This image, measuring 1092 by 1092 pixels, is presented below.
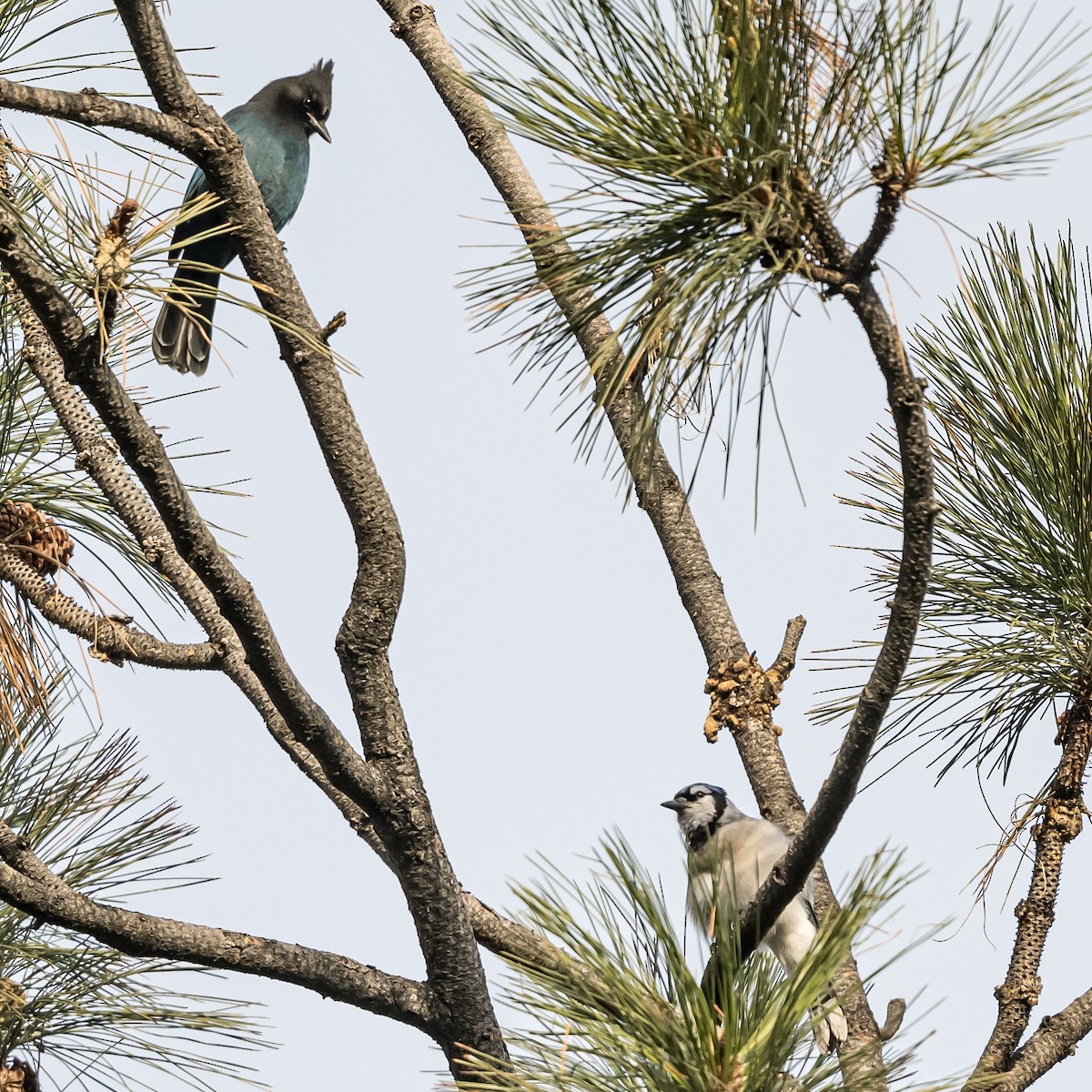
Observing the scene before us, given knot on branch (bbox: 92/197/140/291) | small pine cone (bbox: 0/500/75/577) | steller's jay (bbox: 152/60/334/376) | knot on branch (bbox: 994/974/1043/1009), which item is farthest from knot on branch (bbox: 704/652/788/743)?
steller's jay (bbox: 152/60/334/376)

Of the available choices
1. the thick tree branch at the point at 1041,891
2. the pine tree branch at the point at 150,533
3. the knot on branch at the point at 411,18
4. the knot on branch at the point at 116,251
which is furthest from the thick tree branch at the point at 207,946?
the knot on branch at the point at 411,18

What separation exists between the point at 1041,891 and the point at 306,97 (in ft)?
14.4

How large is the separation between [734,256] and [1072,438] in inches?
57.0

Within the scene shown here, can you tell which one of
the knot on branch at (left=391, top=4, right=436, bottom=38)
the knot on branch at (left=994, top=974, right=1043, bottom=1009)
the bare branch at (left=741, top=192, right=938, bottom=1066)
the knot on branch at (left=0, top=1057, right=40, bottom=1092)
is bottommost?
the knot on branch at (left=0, top=1057, right=40, bottom=1092)

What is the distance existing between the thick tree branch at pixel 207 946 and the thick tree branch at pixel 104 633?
18.3 inches

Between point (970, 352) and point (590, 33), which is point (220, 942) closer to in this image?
point (590, 33)

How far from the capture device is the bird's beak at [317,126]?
5.93 meters

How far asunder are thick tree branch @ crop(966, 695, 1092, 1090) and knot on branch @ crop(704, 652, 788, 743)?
2.12 feet

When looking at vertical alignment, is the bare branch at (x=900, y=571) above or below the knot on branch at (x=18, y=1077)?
above

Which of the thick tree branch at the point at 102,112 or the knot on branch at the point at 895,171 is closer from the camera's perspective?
the knot on branch at the point at 895,171

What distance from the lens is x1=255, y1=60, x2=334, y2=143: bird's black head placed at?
5.89 meters

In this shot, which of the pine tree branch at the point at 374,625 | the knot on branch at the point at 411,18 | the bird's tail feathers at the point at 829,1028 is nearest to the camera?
the bird's tail feathers at the point at 829,1028

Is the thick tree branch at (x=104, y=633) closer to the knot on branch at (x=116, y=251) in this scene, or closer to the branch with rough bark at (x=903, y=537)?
the knot on branch at (x=116, y=251)

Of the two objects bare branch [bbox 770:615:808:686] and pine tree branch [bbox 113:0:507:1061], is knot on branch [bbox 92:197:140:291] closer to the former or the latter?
pine tree branch [bbox 113:0:507:1061]
